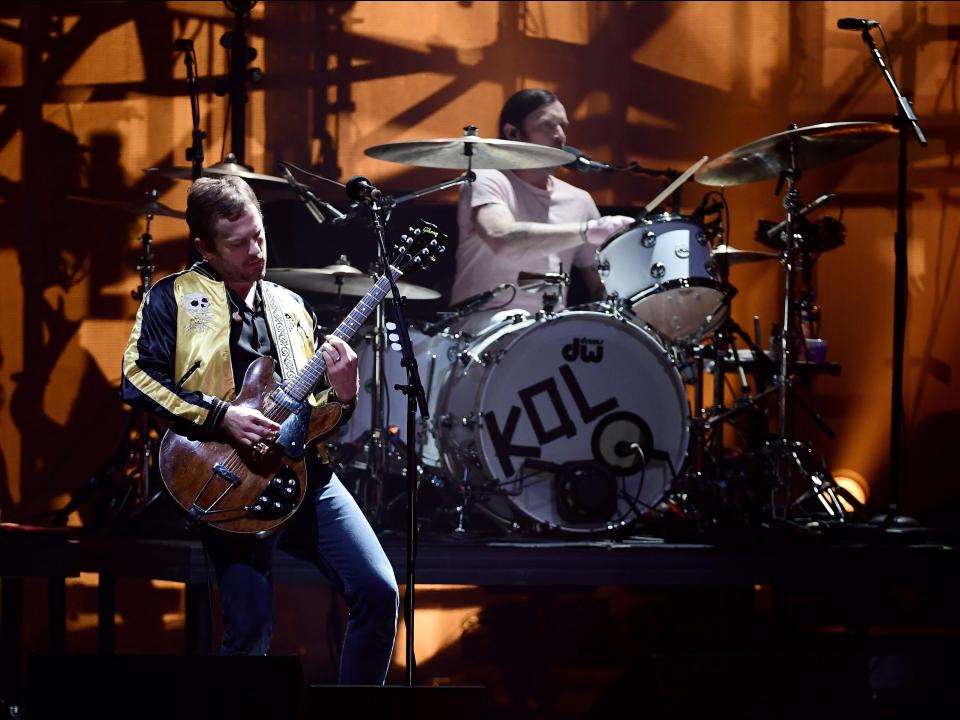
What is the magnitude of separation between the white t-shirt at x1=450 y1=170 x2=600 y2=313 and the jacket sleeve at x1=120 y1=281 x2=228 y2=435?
91.2 inches

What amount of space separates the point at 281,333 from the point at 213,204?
0.46m

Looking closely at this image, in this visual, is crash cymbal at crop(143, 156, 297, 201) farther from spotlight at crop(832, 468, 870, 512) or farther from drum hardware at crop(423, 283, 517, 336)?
spotlight at crop(832, 468, 870, 512)

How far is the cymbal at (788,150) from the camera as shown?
17.6 ft

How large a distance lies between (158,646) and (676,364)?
3.46 metres

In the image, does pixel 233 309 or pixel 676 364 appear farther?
pixel 676 364

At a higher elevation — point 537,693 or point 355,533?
point 355,533

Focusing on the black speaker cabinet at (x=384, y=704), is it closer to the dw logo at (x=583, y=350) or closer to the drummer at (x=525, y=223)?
the dw logo at (x=583, y=350)

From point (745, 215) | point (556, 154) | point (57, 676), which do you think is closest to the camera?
point (57, 676)

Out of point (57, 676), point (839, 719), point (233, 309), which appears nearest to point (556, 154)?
point (233, 309)

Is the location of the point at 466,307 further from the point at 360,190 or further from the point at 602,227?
the point at 360,190

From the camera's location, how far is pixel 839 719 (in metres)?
2.84

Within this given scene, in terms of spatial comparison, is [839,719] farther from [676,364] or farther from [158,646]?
[158,646]

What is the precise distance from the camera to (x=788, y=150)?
5.55 meters

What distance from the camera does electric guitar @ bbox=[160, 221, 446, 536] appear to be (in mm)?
3529
